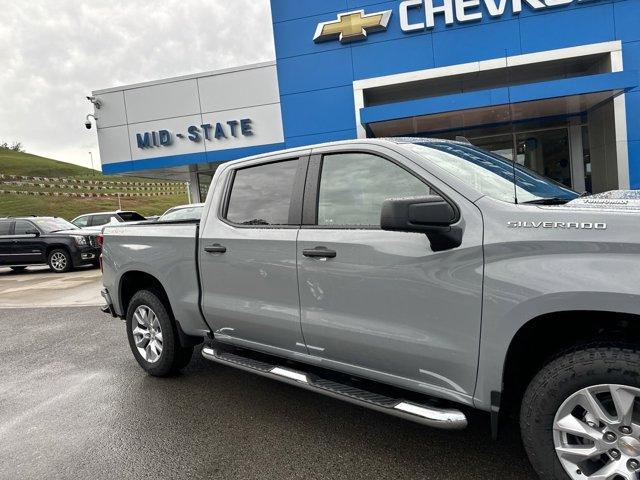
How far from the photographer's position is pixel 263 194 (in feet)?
11.8

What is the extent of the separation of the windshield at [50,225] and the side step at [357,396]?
505 inches

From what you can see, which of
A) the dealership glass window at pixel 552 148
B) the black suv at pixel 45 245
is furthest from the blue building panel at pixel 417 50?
the black suv at pixel 45 245

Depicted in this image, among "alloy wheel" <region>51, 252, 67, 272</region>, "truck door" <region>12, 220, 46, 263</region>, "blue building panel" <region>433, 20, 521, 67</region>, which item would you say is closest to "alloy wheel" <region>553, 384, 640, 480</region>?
"blue building panel" <region>433, 20, 521, 67</region>

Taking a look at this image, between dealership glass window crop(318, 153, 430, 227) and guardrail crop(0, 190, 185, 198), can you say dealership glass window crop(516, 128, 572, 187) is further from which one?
guardrail crop(0, 190, 185, 198)

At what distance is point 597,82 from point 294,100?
8.65m

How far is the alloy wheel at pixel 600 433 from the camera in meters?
2.07

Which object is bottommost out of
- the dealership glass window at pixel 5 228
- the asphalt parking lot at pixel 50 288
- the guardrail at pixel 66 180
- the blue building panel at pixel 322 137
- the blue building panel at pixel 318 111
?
the asphalt parking lot at pixel 50 288

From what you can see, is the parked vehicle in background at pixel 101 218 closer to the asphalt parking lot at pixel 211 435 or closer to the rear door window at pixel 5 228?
the rear door window at pixel 5 228

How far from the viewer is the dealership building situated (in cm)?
1327

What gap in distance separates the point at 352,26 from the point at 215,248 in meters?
13.4

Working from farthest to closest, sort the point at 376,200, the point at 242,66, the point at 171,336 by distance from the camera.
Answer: the point at 242,66 < the point at 171,336 < the point at 376,200

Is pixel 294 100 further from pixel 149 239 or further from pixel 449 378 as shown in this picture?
pixel 449 378

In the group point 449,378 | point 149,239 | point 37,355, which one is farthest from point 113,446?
point 37,355

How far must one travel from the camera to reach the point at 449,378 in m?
2.54
